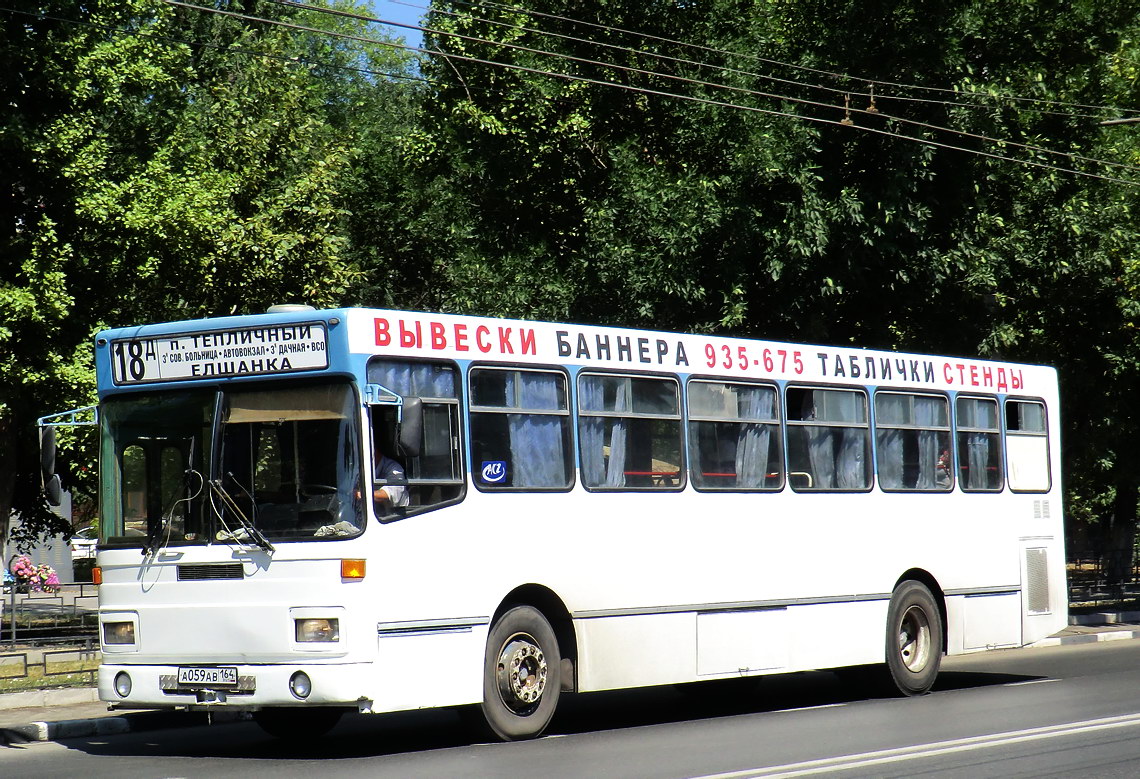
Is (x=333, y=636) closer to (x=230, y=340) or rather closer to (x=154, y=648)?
(x=154, y=648)

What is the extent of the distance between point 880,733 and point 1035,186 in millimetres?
13162

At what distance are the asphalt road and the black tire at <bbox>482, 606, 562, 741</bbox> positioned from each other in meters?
0.19

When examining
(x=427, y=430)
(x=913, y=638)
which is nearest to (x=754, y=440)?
(x=913, y=638)

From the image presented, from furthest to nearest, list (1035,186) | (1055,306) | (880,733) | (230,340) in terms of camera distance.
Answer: (1055,306)
(1035,186)
(880,733)
(230,340)

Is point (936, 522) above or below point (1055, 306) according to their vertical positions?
below

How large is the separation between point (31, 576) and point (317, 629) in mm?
19608

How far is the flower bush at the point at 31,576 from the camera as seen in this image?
27219 mm

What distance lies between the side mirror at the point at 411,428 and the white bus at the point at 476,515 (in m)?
0.01

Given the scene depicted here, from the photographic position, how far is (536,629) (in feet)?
37.0

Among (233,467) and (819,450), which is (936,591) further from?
(233,467)

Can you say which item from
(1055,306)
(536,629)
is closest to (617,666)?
(536,629)

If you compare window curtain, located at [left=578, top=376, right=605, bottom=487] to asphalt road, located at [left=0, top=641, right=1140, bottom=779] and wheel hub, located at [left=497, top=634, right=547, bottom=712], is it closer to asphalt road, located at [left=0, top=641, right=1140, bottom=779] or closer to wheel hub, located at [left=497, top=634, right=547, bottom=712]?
wheel hub, located at [left=497, top=634, right=547, bottom=712]

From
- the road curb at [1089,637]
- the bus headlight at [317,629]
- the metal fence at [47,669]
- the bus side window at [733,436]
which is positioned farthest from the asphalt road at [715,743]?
the road curb at [1089,637]

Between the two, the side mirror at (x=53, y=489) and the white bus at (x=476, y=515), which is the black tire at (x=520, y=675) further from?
the side mirror at (x=53, y=489)
